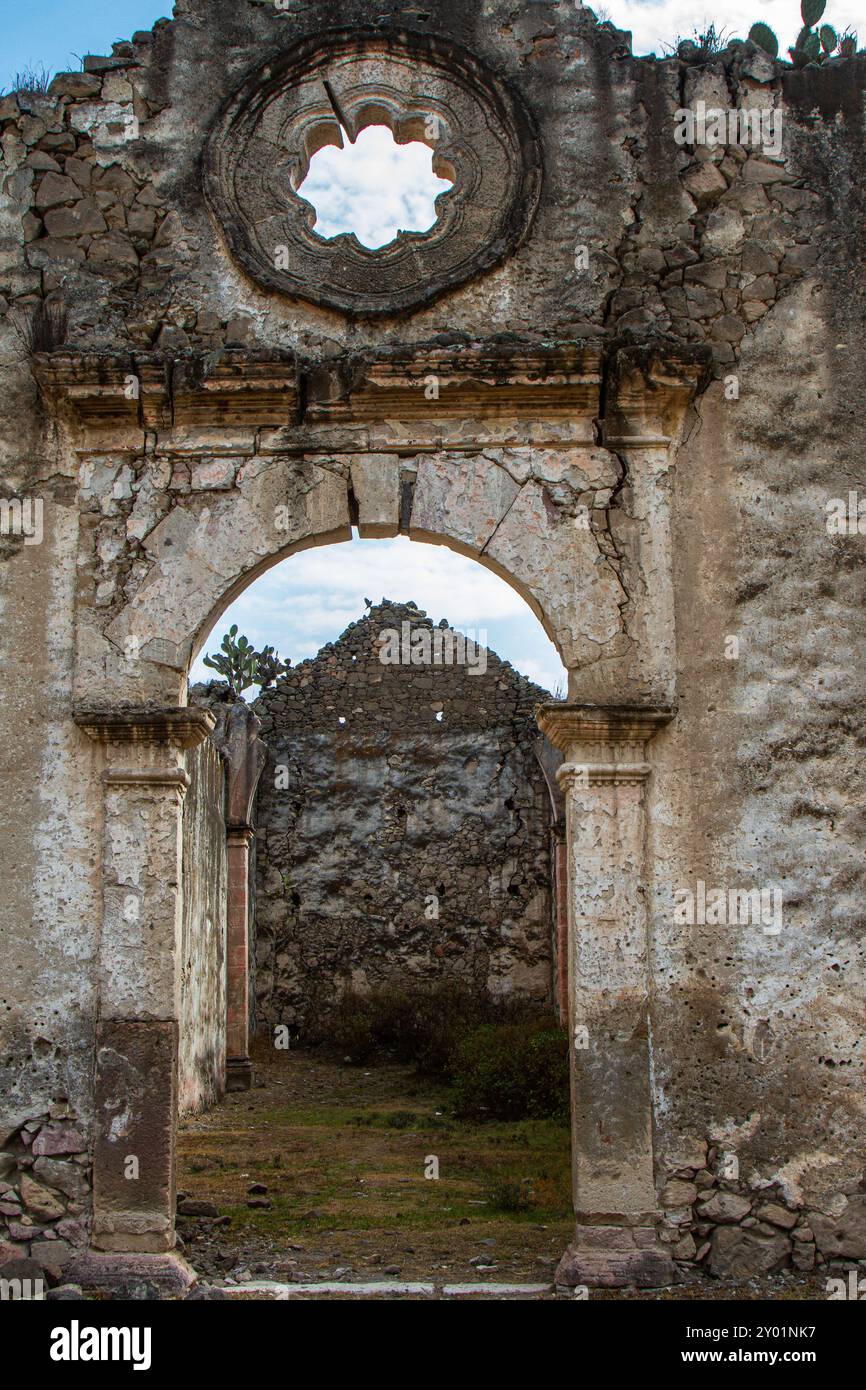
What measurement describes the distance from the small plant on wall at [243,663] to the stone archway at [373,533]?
15519mm

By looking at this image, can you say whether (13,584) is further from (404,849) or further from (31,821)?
(404,849)

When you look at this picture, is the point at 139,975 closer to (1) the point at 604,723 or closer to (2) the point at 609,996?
(2) the point at 609,996

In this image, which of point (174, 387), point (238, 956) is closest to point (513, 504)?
point (174, 387)

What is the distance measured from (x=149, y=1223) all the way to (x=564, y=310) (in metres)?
4.32

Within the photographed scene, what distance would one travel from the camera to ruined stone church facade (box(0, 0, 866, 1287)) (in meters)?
5.38

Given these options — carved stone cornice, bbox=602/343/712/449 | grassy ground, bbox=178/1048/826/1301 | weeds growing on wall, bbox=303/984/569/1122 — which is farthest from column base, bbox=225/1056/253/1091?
carved stone cornice, bbox=602/343/712/449

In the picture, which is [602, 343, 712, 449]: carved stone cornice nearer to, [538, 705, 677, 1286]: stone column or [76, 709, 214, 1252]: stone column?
[538, 705, 677, 1286]: stone column

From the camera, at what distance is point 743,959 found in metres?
5.48

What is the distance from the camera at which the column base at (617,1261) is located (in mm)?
5094

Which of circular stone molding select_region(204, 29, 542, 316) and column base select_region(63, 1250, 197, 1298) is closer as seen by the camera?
column base select_region(63, 1250, 197, 1298)

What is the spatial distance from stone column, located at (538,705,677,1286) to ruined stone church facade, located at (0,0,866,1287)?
1 centimetres

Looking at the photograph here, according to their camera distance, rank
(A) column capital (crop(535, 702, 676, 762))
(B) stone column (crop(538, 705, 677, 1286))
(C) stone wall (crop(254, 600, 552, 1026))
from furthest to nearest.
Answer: (C) stone wall (crop(254, 600, 552, 1026)) < (A) column capital (crop(535, 702, 676, 762)) < (B) stone column (crop(538, 705, 677, 1286))

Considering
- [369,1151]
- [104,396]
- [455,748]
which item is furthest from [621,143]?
[455,748]

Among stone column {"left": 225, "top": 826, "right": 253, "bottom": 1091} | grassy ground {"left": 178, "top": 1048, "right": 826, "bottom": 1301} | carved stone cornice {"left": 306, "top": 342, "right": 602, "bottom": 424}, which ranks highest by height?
carved stone cornice {"left": 306, "top": 342, "right": 602, "bottom": 424}
